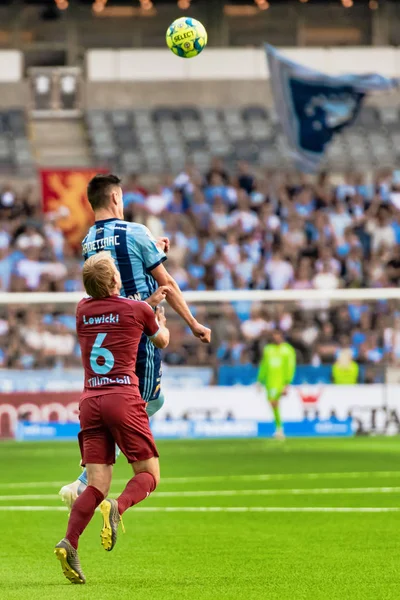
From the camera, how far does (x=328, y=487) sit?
14031mm

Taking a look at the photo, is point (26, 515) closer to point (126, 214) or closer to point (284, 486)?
point (284, 486)

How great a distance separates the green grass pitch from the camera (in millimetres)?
7582

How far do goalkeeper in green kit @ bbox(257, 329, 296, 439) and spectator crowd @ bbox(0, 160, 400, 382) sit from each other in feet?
2.29

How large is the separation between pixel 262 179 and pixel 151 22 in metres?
10.8

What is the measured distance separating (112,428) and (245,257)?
19118 mm

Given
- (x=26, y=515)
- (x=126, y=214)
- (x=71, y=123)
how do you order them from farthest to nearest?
(x=71, y=123), (x=126, y=214), (x=26, y=515)

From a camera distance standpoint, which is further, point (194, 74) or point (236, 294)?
point (194, 74)

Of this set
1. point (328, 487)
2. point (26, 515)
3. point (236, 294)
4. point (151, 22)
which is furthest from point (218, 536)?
point (151, 22)

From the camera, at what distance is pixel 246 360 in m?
24.5

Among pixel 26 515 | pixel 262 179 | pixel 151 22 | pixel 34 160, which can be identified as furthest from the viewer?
pixel 151 22

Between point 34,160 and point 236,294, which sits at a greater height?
point 34,160

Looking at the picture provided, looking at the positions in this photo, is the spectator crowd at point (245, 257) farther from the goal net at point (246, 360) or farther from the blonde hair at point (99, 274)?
the blonde hair at point (99, 274)

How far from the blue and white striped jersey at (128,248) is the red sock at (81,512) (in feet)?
4.98

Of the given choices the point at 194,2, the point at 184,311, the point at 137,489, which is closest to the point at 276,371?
the point at 184,311
